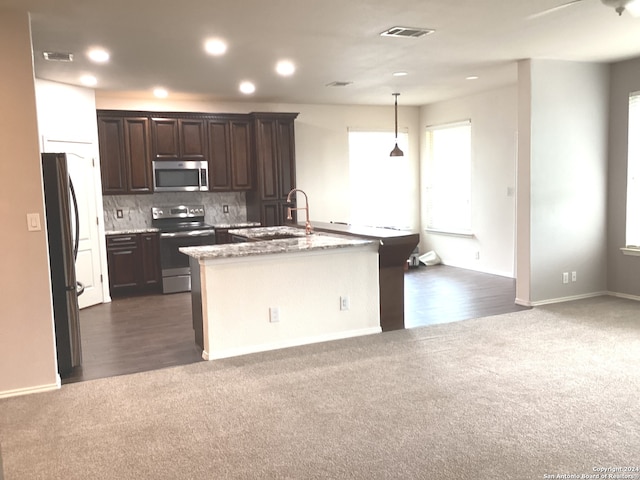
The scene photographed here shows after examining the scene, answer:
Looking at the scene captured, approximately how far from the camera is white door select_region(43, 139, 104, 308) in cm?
629

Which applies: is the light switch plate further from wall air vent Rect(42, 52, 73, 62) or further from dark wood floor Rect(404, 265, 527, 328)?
dark wood floor Rect(404, 265, 527, 328)

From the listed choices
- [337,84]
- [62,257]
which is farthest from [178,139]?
[62,257]

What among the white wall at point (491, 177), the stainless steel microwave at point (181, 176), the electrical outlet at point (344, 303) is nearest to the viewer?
the electrical outlet at point (344, 303)

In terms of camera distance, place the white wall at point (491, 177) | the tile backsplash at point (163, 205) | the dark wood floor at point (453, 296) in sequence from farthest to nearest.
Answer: the white wall at point (491, 177) → the tile backsplash at point (163, 205) → the dark wood floor at point (453, 296)

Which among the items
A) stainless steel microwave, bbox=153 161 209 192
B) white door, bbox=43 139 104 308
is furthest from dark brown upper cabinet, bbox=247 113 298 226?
white door, bbox=43 139 104 308

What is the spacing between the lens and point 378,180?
9.09 m

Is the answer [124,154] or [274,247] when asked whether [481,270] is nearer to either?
[274,247]

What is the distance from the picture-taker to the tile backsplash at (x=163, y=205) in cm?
736

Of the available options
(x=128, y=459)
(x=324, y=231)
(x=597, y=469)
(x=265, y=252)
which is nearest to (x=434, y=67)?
(x=324, y=231)

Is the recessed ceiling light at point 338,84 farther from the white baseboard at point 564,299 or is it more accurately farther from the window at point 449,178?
the white baseboard at point 564,299

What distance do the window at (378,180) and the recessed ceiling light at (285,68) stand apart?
2874 millimetres

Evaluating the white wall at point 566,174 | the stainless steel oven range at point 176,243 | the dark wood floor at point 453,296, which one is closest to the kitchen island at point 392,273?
the dark wood floor at point 453,296

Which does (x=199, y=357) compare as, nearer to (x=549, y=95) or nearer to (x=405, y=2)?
(x=405, y=2)

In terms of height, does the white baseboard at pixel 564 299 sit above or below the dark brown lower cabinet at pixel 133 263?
below
